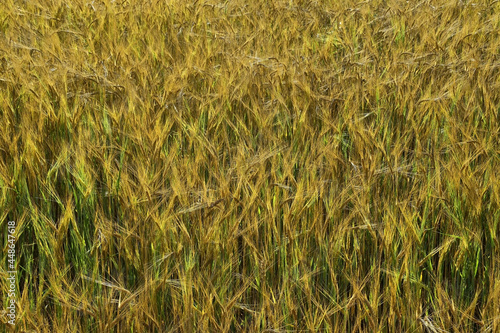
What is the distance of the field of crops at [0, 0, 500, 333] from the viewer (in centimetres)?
105

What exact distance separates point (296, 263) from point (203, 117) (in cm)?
62

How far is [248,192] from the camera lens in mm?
1202

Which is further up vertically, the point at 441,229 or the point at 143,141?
the point at 143,141

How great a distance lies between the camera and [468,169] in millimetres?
1347

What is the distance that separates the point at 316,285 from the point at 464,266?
28 centimetres

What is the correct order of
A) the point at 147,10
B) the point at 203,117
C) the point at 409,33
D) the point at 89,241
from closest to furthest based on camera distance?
the point at 89,241, the point at 203,117, the point at 409,33, the point at 147,10

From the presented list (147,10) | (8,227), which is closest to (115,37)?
(147,10)

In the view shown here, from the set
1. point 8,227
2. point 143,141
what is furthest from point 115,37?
point 8,227

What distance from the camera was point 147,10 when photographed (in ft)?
8.00

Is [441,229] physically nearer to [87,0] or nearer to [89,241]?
[89,241]

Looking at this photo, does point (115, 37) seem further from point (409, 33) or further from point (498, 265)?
point (498, 265)

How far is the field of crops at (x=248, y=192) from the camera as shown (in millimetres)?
1054

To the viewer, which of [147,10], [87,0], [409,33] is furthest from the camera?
[87,0]

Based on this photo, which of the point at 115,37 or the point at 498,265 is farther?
the point at 115,37
